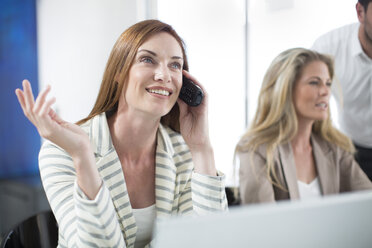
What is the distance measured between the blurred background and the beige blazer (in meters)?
0.07

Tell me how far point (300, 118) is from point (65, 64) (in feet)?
3.07

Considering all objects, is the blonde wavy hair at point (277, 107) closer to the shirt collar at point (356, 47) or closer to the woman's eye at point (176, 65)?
the shirt collar at point (356, 47)

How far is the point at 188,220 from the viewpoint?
52 cm

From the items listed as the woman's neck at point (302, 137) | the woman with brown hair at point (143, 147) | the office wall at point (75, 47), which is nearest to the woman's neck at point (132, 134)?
the woman with brown hair at point (143, 147)

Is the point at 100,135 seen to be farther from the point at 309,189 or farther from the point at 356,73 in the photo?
the point at 356,73

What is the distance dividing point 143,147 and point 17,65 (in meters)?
0.54

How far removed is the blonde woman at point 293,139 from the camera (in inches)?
55.5

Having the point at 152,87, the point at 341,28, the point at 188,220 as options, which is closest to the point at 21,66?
the point at 152,87

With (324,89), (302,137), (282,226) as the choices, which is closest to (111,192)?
(282,226)

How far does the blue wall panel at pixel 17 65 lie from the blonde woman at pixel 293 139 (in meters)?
0.84

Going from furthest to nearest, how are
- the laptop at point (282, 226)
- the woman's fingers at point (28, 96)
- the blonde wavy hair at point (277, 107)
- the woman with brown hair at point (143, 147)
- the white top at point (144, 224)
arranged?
1. the blonde wavy hair at point (277, 107)
2. the white top at point (144, 224)
3. the woman with brown hair at point (143, 147)
4. the woman's fingers at point (28, 96)
5. the laptop at point (282, 226)

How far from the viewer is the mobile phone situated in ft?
4.19

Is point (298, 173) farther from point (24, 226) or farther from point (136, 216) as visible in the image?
point (24, 226)

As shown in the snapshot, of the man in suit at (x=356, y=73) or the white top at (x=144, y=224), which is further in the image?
the man in suit at (x=356, y=73)
